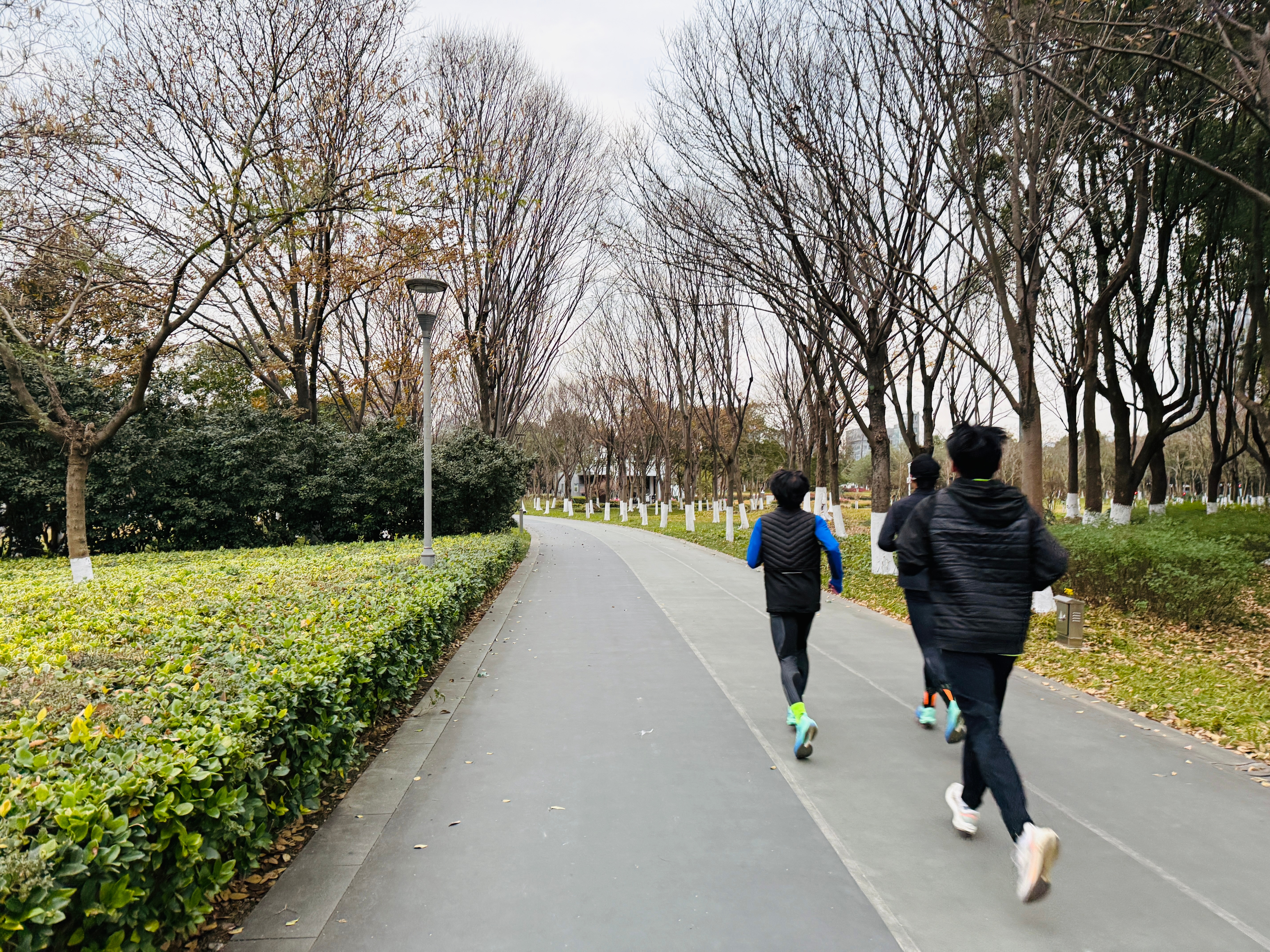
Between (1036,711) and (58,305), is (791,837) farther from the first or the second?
Result: (58,305)

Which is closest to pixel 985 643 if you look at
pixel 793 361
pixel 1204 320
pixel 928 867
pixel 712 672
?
pixel 928 867

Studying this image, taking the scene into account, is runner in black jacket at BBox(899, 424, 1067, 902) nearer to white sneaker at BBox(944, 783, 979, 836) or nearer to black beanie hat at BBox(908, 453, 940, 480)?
white sneaker at BBox(944, 783, 979, 836)

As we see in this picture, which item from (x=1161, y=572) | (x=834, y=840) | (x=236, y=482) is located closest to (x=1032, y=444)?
(x=1161, y=572)

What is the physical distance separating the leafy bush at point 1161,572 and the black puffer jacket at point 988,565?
7213 mm

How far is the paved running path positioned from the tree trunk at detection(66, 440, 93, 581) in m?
6.36

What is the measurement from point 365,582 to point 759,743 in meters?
4.32

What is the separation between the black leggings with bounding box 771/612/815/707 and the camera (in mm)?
4668

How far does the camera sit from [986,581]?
122 inches

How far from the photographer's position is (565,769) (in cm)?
427

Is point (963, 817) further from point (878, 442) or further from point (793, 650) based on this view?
point (878, 442)

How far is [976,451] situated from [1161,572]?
7578 millimetres

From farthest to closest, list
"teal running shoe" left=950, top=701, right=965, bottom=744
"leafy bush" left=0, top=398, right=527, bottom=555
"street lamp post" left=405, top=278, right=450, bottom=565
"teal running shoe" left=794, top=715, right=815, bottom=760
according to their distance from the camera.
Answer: "leafy bush" left=0, top=398, right=527, bottom=555, "street lamp post" left=405, top=278, right=450, bottom=565, "teal running shoe" left=950, top=701, right=965, bottom=744, "teal running shoe" left=794, top=715, right=815, bottom=760

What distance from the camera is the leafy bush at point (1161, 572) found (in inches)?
336

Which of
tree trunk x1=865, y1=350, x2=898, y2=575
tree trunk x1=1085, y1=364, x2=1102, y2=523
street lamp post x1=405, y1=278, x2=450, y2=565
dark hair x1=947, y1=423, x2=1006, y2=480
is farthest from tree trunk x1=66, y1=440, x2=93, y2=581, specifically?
tree trunk x1=1085, y1=364, x2=1102, y2=523
